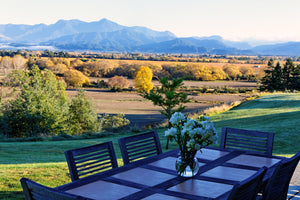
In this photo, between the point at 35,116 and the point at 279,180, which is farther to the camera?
the point at 35,116

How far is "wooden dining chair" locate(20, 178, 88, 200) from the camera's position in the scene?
2057 millimetres

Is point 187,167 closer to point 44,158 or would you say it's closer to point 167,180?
point 167,180

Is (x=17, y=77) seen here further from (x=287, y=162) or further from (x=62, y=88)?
(x=287, y=162)

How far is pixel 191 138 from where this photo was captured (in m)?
3.28

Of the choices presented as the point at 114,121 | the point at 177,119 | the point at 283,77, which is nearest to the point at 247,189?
the point at 177,119

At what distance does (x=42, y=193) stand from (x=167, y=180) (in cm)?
150

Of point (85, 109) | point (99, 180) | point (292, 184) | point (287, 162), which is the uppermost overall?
point (287, 162)

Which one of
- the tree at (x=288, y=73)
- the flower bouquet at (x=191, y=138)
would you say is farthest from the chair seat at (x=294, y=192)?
the tree at (x=288, y=73)

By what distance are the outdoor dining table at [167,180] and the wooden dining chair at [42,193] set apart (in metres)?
0.70

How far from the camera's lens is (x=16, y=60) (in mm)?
65000

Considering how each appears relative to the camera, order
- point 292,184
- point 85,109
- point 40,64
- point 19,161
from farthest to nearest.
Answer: point 40,64, point 85,109, point 19,161, point 292,184

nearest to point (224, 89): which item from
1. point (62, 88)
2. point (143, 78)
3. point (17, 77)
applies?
point (143, 78)

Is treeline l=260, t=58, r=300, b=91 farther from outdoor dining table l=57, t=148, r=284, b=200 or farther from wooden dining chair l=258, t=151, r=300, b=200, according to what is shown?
wooden dining chair l=258, t=151, r=300, b=200

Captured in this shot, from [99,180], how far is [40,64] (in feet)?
244
